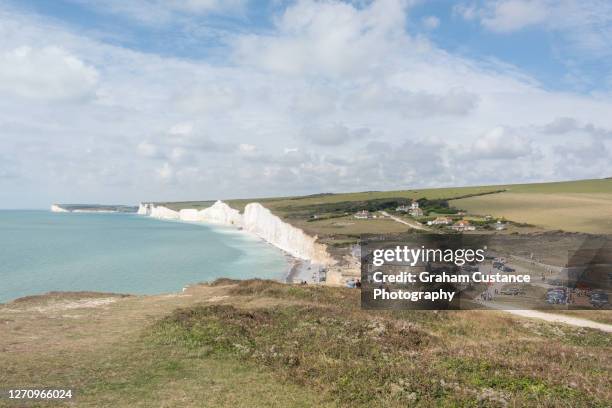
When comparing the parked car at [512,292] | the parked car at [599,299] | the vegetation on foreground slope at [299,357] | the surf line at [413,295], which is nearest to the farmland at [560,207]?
the parked car at [599,299]

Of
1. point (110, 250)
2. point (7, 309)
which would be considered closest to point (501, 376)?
point (7, 309)

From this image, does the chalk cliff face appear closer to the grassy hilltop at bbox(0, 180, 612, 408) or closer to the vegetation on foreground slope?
the grassy hilltop at bbox(0, 180, 612, 408)

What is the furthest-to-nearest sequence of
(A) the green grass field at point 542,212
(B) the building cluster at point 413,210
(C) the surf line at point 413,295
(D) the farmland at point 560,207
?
(B) the building cluster at point 413,210 → (A) the green grass field at point 542,212 → (D) the farmland at point 560,207 → (C) the surf line at point 413,295

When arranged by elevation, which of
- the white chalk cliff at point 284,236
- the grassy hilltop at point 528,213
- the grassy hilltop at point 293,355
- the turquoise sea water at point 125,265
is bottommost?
the turquoise sea water at point 125,265

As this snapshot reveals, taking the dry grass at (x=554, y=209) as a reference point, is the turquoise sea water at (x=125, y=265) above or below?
below

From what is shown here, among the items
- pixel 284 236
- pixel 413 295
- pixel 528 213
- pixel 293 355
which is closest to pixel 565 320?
pixel 413 295

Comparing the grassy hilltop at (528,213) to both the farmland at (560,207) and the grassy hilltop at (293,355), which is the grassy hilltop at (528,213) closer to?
the farmland at (560,207)

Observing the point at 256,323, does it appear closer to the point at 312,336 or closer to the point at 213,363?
the point at 312,336
